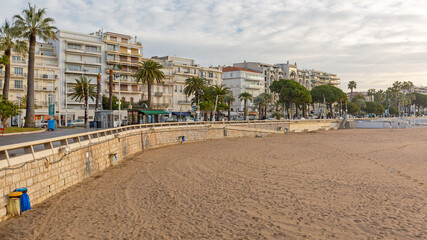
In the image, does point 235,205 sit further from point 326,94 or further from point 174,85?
point 326,94

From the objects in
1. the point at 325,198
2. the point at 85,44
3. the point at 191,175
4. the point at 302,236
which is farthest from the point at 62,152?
the point at 85,44

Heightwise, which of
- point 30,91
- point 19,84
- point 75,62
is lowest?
point 30,91

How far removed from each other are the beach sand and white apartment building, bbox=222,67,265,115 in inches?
3699

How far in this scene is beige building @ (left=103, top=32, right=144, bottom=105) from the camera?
8052 centimetres

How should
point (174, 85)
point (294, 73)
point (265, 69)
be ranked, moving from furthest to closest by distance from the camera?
point (294, 73) < point (265, 69) < point (174, 85)

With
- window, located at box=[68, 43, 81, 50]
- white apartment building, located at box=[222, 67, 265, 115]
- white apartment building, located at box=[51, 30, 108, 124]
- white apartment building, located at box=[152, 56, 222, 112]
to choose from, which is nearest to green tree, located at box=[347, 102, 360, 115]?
white apartment building, located at box=[222, 67, 265, 115]

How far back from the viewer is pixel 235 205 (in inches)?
493

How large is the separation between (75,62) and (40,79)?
8.48 meters

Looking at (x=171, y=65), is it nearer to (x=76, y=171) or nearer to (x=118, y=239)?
(x=76, y=171)

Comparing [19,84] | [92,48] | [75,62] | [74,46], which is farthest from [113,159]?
[92,48]

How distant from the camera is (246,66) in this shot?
13088 cm

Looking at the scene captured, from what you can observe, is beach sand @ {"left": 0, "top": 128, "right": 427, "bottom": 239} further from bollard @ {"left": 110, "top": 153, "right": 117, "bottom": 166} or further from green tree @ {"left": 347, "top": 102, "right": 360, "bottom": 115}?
green tree @ {"left": 347, "top": 102, "right": 360, "bottom": 115}

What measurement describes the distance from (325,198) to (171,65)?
8137 centimetres

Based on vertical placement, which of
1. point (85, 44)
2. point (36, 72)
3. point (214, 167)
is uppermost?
point (85, 44)
